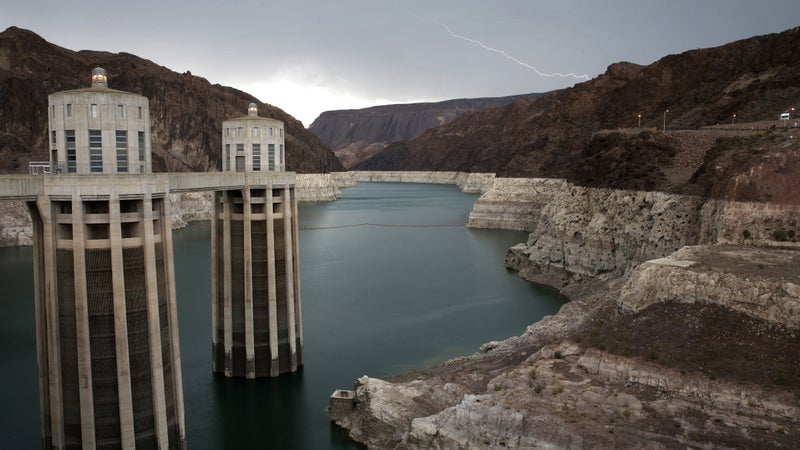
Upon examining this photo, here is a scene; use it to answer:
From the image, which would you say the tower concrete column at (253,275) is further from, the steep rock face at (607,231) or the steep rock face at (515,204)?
the steep rock face at (515,204)

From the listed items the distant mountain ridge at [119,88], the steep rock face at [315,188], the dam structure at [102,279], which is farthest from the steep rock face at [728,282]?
the steep rock face at [315,188]

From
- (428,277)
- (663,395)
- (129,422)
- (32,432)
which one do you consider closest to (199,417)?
(32,432)

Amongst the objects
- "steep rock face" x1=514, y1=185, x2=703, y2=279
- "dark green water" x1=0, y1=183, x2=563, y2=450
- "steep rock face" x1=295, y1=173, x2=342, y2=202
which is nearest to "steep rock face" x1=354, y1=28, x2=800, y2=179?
"steep rock face" x1=514, y1=185, x2=703, y2=279

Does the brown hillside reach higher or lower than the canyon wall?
higher

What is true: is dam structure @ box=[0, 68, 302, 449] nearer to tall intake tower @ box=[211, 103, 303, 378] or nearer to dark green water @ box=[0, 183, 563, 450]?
dark green water @ box=[0, 183, 563, 450]

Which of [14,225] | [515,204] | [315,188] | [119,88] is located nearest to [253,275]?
[14,225]

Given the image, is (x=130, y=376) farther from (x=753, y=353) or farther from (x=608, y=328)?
(x=753, y=353)
